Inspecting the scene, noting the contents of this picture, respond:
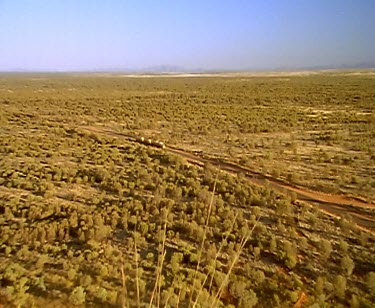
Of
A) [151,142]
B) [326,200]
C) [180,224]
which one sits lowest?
[151,142]

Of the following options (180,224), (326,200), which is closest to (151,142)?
(326,200)

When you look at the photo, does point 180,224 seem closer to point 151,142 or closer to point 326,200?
point 326,200

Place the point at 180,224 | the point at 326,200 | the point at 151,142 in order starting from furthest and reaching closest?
the point at 151,142
the point at 326,200
the point at 180,224

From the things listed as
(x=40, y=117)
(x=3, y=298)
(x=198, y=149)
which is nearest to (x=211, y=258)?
(x=3, y=298)

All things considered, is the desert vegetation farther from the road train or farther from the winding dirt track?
the road train

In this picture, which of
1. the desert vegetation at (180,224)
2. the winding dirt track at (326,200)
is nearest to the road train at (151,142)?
the desert vegetation at (180,224)

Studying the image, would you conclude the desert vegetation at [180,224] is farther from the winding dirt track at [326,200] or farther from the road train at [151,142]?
the road train at [151,142]

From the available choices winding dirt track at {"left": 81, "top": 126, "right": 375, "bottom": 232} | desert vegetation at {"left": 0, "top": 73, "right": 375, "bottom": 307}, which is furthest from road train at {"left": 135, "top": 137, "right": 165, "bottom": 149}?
winding dirt track at {"left": 81, "top": 126, "right": 375, "bottom": 232}

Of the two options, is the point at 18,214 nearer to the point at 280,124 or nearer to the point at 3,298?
the point at 3,298

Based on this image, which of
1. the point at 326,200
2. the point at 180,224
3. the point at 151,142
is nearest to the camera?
the point at 180,224
